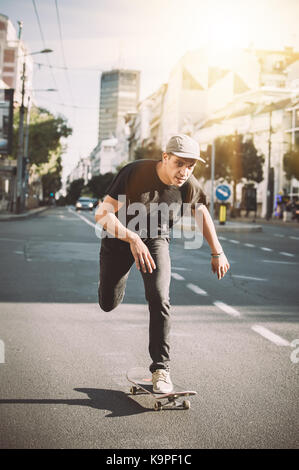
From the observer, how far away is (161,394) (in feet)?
13.3

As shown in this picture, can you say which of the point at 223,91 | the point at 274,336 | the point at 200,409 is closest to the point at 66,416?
the point at 200,409

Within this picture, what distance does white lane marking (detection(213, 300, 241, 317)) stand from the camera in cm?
768

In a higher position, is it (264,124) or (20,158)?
(264,124)

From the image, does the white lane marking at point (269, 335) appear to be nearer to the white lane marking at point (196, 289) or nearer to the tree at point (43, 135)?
the white lane marking at point (196, 289)

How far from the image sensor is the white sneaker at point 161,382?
410cm

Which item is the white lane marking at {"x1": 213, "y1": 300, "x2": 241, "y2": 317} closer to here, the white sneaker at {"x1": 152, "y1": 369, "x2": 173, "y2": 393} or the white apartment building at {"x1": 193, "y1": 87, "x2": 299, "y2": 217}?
the white sneaker at {"x1": 152, "y1": 369, "x2": 173, "y2": 393}

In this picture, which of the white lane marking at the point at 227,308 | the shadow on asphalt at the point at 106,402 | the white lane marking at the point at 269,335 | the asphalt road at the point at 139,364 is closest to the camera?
the asphalt road at the point at 139,364

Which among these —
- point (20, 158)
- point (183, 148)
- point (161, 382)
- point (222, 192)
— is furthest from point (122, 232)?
point (20, 158)

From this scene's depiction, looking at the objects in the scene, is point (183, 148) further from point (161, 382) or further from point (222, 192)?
point (222, 192)

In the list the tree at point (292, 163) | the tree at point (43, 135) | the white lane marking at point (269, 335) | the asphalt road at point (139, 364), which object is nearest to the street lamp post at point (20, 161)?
the tree at point (43, 135)

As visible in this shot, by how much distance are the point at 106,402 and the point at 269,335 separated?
2685mm

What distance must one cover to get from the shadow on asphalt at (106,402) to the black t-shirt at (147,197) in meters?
1.03

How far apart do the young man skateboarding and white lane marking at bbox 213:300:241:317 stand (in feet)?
11.2

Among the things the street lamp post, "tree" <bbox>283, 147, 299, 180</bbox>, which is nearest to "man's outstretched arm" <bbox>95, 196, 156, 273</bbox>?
the street lamp post
